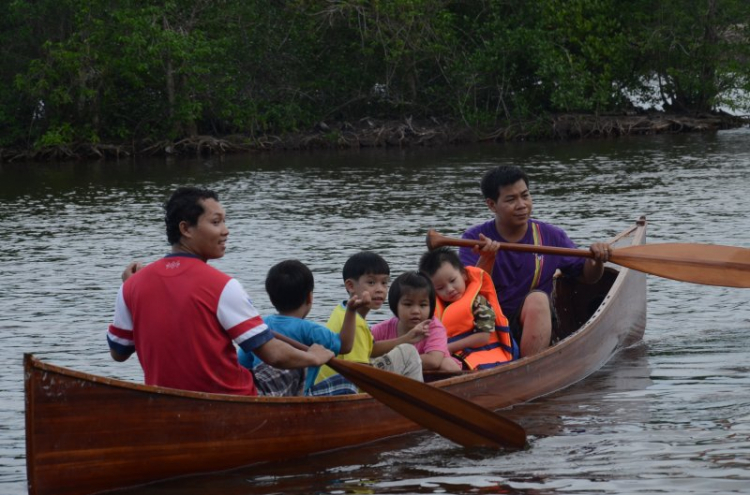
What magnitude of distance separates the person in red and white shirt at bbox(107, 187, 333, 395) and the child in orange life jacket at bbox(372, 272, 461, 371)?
1173mm

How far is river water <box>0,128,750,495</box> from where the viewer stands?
19.1ft

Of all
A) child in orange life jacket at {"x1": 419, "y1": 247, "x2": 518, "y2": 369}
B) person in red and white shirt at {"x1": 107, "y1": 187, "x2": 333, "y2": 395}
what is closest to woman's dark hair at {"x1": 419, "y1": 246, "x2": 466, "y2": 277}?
child in orange life jacket at {"x1": 419, "y1": 247, "x2": 518, "y2": 369}

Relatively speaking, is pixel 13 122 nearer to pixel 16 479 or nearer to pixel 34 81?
pixel 34 81

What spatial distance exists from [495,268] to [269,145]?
22.8 metres

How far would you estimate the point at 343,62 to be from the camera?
3131 cm

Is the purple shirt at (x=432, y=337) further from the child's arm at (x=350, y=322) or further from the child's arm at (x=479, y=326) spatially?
the child's arm at (x=350, y=322)

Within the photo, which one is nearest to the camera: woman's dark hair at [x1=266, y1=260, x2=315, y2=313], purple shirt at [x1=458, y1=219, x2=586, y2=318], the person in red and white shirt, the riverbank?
the person in red and white shirt

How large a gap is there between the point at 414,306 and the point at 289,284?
0.93 m

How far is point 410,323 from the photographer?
21.3 ft

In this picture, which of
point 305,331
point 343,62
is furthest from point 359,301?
point 343,62

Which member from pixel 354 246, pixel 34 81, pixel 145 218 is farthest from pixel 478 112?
pixel 354 246

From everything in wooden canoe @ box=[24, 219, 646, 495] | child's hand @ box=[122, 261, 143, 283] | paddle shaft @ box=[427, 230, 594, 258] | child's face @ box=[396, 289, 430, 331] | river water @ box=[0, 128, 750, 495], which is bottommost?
river water @ box=[0, 128, 750, 495]

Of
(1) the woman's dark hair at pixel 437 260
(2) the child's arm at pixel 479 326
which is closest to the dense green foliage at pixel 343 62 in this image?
(1) the woman's dark hair at pixel 437 260

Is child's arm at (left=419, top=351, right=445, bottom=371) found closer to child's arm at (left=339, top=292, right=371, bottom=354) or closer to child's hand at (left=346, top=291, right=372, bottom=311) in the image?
child's arm at (left=339, top=292, right=371, bottom=354)
